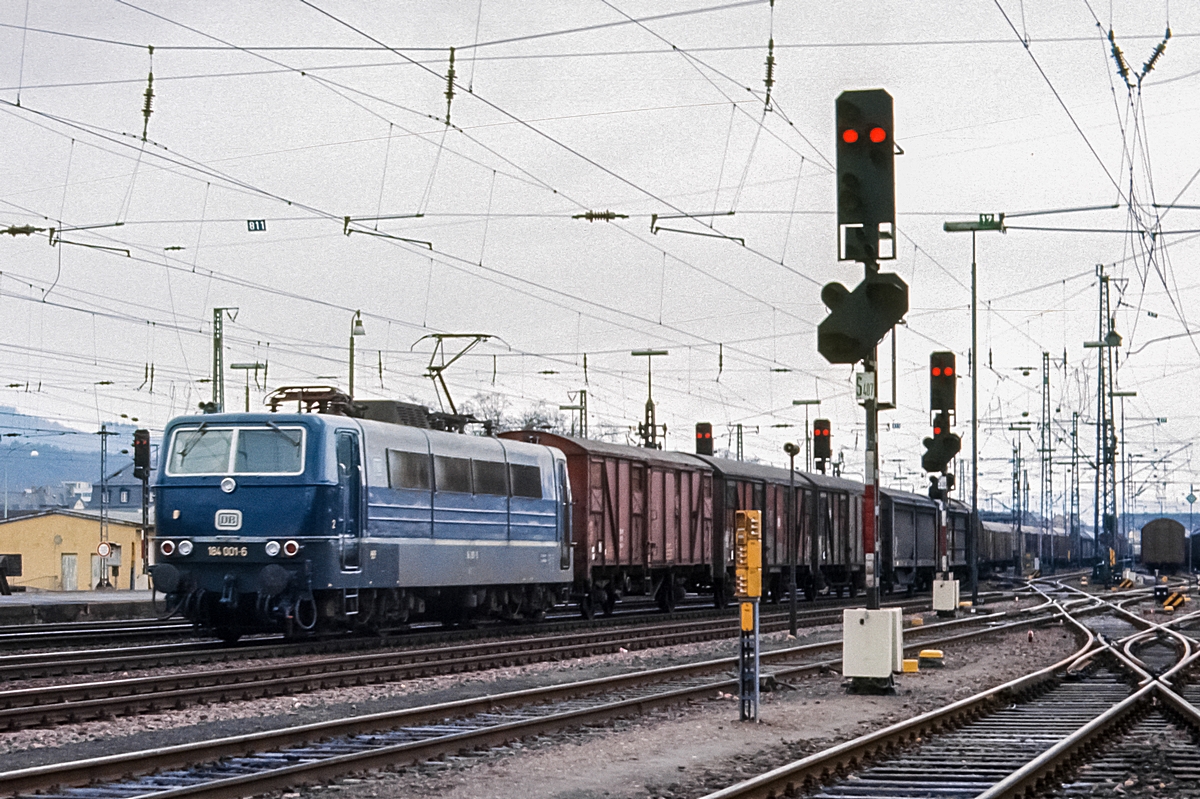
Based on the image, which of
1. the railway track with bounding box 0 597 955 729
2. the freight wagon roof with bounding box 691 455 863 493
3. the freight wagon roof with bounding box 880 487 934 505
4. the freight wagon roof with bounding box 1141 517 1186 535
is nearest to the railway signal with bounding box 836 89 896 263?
the railway track with bounding box 0 597 955 729

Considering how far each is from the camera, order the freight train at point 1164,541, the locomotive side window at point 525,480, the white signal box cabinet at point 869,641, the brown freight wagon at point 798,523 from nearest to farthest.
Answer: the white signal box cabinet at point 869,641 < the locomotive side window at point 525,480 < the brown freight wagon at point 798,523 < the freight train at point 1164,541

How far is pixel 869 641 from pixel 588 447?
574 inches

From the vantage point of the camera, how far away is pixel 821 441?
95.6ft

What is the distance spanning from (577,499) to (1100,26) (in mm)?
15073

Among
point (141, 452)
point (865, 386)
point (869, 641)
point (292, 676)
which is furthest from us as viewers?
point (141, 452)

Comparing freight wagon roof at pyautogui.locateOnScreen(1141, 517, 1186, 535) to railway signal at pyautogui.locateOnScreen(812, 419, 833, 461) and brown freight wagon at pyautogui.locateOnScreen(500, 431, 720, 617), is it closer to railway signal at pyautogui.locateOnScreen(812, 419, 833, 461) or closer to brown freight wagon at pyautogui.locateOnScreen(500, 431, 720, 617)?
brown freight wagon at pyautogui.locateOnScreen(500, 431, 720, 617)

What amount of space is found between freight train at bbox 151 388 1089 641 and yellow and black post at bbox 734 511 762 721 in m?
8.80

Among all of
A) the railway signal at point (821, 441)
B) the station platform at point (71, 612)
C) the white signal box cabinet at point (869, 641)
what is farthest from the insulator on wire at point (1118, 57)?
the station platform at point (71, 612)

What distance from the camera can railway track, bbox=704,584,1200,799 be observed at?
10.3 meters

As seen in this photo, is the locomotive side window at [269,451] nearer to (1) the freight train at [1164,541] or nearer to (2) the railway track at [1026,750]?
(2) the railway track at [1026,750]

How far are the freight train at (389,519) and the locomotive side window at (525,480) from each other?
38mm

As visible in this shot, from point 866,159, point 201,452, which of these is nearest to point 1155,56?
point 866,159

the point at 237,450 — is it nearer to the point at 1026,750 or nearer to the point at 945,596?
the point at 1026,750

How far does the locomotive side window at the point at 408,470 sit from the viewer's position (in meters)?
23.4
